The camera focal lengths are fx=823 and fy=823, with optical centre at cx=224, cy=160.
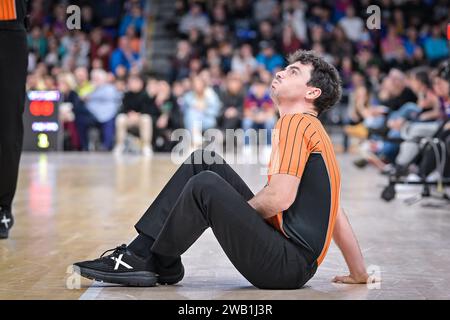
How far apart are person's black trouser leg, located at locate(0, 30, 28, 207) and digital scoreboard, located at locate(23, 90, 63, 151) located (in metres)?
0.24

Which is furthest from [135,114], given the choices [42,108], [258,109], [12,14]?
[12,14]

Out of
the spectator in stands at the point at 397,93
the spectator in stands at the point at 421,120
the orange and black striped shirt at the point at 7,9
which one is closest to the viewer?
the orange and black striped shirt at the point at 7,9

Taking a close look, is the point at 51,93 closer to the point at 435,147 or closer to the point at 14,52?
the point at 14,52

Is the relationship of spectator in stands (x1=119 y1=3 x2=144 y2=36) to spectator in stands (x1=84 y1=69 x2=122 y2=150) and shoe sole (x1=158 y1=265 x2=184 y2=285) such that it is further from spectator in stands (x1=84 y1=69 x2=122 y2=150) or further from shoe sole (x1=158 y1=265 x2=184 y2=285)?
shoe sole (x1=158 y1=265 x2=184 y2=285)

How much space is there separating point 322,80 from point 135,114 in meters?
10.6

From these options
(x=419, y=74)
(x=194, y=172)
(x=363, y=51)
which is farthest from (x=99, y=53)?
(x=194, y=172)

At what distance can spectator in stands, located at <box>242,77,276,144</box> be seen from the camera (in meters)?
13.6

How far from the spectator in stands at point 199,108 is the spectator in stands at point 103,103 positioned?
120 centimetres

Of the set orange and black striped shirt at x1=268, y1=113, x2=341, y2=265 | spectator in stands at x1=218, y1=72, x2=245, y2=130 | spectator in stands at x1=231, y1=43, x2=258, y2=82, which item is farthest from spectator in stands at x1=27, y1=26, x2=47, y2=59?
orange and black striped shirt at x1=268, y1=113, x2=341, y2=265

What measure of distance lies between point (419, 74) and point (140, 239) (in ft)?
20.0

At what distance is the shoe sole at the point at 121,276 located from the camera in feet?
10.8

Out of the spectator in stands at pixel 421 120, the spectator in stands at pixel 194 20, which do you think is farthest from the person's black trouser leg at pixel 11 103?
the spectator in stands at pixel 194 20

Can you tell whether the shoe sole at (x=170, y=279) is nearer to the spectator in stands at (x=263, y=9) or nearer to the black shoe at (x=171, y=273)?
the black shoe at (x=171, y=273)

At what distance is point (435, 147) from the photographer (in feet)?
23.0
